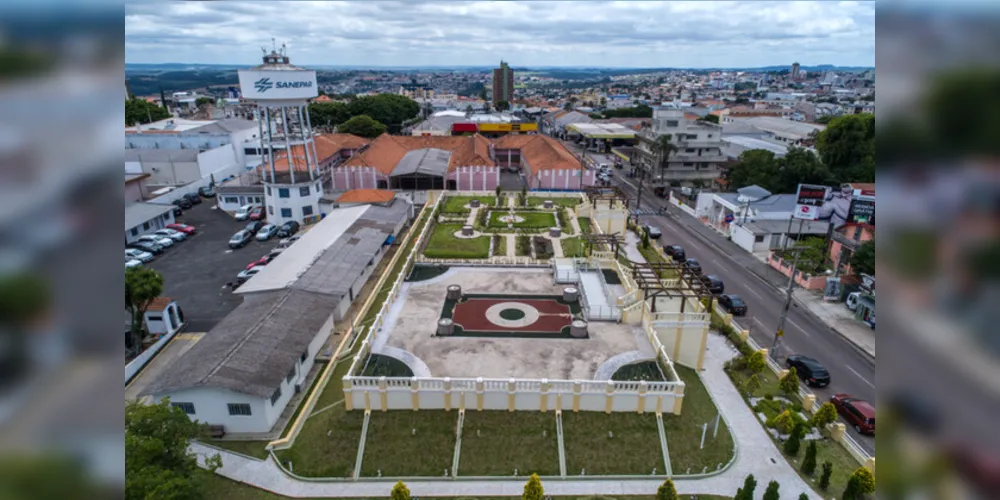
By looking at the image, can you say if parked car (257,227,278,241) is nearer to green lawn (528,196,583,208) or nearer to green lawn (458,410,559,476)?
green lawn (528,196,583,208)

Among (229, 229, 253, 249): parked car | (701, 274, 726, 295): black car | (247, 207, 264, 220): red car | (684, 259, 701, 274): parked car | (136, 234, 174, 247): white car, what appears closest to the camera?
(701, 274, 726, 295): black car

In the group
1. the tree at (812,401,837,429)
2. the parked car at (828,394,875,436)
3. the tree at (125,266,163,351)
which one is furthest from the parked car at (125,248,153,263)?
the parked car at (828,394,875,436)

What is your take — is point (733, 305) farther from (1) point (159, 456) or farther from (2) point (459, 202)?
(1) point (159, 456)

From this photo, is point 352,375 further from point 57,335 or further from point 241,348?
point 57,335

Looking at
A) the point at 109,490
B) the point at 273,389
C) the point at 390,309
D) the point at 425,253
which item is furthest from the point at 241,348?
the point at 109,490

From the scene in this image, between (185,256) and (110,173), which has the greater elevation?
(110,173)

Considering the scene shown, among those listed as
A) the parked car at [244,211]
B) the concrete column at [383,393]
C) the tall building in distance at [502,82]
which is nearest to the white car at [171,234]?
the parked car at [244,211]
